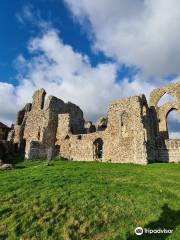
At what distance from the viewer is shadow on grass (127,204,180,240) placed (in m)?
10.1

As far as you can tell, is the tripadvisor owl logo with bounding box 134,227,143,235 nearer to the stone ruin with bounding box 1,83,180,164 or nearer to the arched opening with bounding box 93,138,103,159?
the stone ruin with bounding box 1,83,180,164

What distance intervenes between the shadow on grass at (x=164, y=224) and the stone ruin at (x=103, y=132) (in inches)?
565

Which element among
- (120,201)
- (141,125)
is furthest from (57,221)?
(141,125)

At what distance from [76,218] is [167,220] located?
3820 millimetres

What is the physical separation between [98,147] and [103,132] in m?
2.60

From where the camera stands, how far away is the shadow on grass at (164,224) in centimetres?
1012

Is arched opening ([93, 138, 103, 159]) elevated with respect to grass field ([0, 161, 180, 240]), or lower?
elevated

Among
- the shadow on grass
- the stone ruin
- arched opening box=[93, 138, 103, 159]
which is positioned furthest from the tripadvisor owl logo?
arched opening box=[93, 138, 103, 159]

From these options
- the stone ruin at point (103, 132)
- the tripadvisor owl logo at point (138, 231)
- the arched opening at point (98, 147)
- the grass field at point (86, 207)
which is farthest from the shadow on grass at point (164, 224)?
the arched opening at point (98, 147)

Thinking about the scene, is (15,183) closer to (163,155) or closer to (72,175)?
(72,175)

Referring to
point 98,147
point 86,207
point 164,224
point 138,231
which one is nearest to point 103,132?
point 98,147

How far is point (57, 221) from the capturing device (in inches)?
455

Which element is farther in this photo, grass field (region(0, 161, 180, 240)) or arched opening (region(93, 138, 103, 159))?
arched opening (region(93, 138, 103, 159))

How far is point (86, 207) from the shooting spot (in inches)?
496
